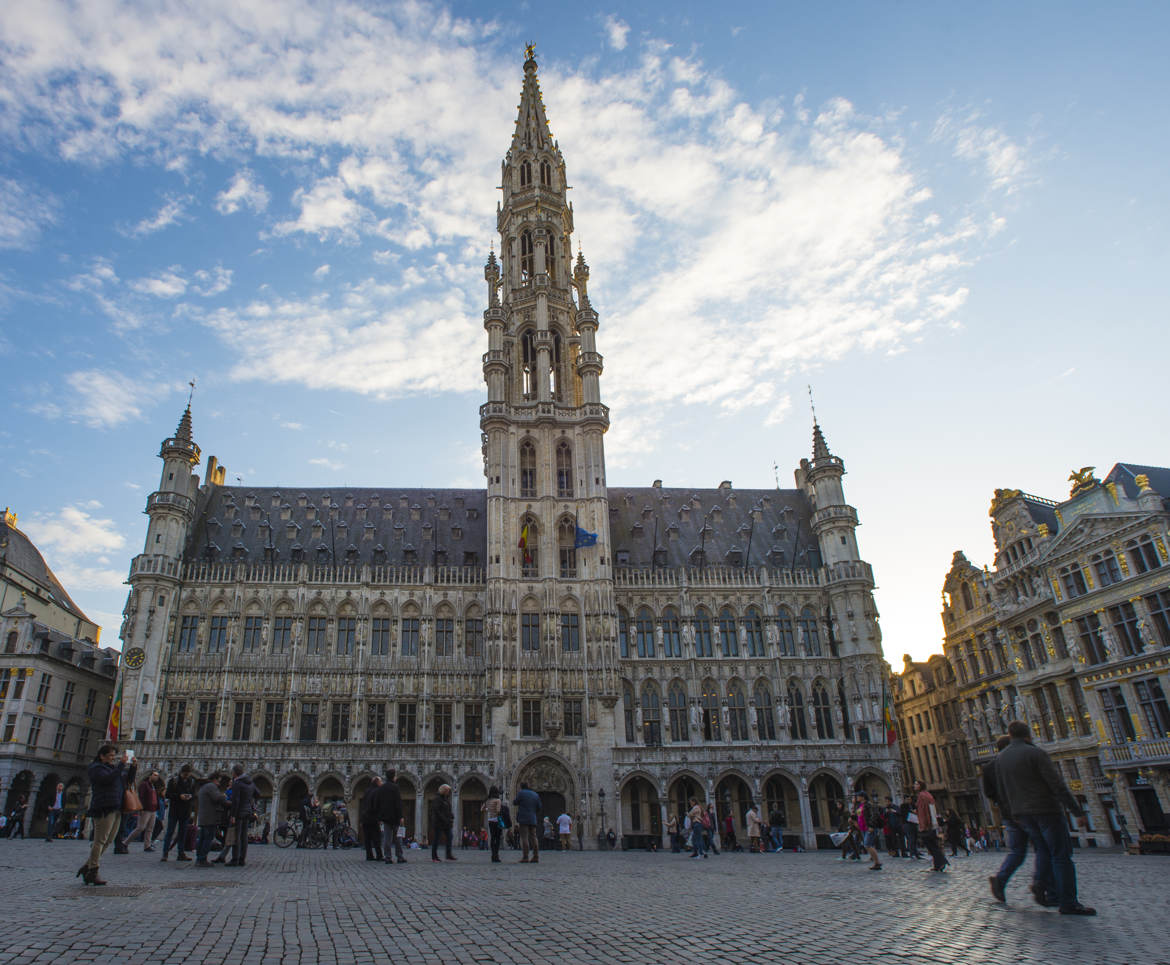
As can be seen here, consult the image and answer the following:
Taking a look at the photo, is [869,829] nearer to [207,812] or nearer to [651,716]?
[207,812]

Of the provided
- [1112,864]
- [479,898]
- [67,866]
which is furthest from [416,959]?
[1112,864]

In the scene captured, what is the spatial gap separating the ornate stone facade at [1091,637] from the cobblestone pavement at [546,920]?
25343 mm

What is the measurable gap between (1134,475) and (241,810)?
44.5m

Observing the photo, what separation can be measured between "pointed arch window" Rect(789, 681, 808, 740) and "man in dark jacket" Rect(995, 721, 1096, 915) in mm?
40917

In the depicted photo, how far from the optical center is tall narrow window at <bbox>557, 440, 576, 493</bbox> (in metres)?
52.8

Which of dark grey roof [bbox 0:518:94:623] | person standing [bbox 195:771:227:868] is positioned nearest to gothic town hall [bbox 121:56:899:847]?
dark grey roof [bbox 0:518:94:623]

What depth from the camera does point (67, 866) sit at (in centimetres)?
1595

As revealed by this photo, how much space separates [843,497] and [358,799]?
37.1 meters

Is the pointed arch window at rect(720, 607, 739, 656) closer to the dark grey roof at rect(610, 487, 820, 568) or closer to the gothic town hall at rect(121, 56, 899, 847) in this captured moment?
the gothic town hall at rect(121, 56, 899, 847)

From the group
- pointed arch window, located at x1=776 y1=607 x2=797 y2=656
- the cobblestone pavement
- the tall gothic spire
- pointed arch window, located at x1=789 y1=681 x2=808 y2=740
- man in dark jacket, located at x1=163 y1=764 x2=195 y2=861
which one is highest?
the tall gothic spire

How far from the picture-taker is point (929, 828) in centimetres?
1773

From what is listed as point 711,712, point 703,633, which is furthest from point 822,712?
point 703,633

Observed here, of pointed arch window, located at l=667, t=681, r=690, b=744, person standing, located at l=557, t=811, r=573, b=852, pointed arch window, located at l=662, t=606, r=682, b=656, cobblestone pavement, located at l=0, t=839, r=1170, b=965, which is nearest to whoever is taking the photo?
cobblestone pavement, located at l=0, t=839, r=1170, b=965

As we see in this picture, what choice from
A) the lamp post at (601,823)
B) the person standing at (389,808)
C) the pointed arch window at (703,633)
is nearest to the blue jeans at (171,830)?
the person standing at (389,808)
